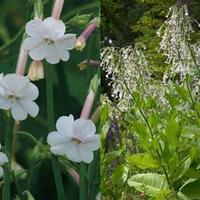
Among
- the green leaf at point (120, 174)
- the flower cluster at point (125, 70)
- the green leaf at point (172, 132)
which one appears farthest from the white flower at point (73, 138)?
the flower cluster at point (125, 70)

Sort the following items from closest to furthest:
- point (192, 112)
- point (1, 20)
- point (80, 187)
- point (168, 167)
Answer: point (1, 20) < point (80, 187) < point (168, 167) < point (192, 112)

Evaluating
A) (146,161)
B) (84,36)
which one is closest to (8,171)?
(84,36)

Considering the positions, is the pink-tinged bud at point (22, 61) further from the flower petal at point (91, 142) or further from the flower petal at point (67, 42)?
the flower petal at point (91, 142)

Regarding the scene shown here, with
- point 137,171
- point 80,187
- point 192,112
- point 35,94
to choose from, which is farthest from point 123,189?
point 35,94

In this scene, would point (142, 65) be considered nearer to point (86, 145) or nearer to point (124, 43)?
point (124, 43)

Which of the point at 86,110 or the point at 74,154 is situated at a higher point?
the point at 86,110

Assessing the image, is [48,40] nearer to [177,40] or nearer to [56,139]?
[56,139]

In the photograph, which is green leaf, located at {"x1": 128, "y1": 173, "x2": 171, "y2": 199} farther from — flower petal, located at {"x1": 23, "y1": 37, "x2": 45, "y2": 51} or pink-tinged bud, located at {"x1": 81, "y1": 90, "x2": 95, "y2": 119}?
flower petal, located at {"x1": 23, "y1": 37, "x2": 45, "y2": 51}
